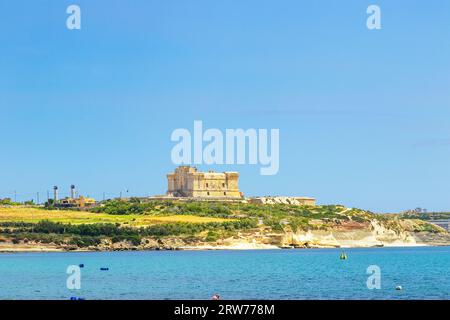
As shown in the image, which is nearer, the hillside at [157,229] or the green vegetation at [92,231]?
the green vegetation at [92,231]

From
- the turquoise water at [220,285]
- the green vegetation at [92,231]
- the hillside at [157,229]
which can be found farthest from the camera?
the hillside at [157,229]

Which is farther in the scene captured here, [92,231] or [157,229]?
[157,229]

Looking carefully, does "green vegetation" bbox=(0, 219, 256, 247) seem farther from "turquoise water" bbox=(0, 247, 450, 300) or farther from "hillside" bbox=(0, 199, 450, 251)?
"turquoise water" bbox=(0, 247, 450, 300)

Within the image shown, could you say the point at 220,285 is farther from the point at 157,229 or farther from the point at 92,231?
the point at 157,229

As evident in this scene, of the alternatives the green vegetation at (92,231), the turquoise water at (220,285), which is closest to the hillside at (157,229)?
the green vegetation at (92,231)

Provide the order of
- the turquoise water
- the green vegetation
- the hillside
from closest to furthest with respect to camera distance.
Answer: the turquoise water < the green vegetation < the hillside

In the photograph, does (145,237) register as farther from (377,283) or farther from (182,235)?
(377,283)

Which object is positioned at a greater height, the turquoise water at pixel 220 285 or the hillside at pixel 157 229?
the turquoise water at pixel 220 285

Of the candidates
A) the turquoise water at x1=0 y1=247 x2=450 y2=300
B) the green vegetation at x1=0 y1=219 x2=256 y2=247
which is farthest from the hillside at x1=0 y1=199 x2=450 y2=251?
the turquoise water at x1=0 y1=247 x2=450 y2=300

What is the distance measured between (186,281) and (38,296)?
51.6 ft

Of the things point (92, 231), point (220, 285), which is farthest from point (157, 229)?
point (220, 285)

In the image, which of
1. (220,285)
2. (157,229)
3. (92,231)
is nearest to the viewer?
(220,285)

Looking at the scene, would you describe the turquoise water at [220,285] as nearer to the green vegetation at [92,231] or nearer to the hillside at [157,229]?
the green vegetation at [92,231]
